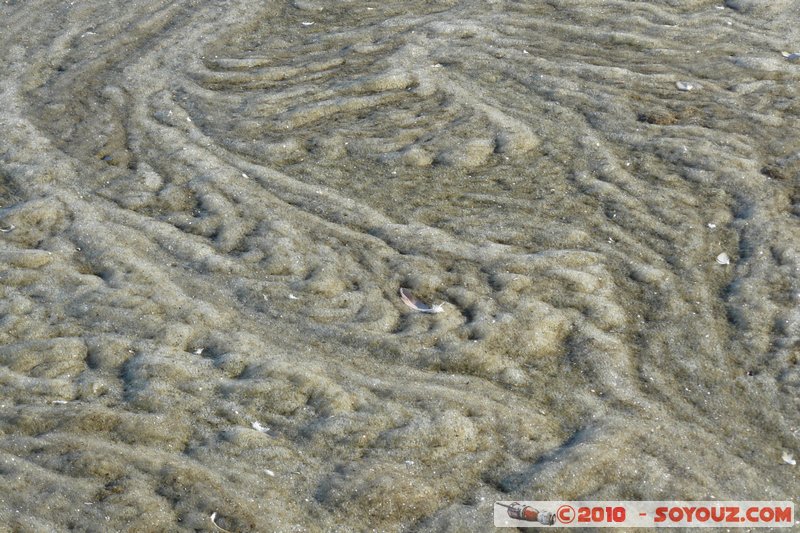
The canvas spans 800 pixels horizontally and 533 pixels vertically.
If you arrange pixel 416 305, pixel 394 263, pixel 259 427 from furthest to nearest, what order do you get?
pixel 394 263, pixel 416 305, pixel 259 427

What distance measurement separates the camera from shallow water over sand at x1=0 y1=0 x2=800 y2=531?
410 centimetres

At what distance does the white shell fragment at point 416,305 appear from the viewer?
16.9 ft

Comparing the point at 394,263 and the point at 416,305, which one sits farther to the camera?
the point at 394,263

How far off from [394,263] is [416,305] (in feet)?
1.37

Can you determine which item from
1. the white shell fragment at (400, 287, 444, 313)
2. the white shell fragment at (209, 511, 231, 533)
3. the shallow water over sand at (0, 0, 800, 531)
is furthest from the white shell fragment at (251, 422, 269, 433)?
the white shell fragment at (400, 287, 444, 313)

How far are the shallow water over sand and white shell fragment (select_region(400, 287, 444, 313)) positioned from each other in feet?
0.18

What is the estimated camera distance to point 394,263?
219 inches

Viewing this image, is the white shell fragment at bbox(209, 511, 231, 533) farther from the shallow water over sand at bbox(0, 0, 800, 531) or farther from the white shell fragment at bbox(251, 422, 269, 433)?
the white shell fragment at bbox(251, 422, 269, 433)

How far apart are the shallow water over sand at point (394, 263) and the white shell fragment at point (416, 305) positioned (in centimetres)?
6

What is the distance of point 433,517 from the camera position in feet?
12.8

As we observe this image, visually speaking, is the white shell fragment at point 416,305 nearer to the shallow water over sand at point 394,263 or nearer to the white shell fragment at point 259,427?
the shallow water over sand at point 394,263

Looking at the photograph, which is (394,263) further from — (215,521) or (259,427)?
(215,521)

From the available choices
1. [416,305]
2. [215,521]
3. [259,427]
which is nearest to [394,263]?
[416,305]

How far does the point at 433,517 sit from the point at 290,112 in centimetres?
413
